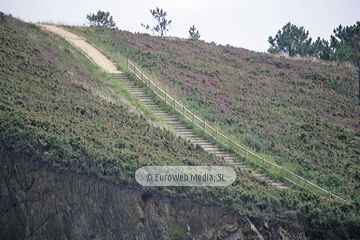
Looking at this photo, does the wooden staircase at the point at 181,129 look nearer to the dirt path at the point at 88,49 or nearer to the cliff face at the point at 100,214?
the dirt path at the point at 88,49

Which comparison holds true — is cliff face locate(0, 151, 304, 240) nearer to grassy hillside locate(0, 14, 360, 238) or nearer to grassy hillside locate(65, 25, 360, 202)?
grassy hillside locate(0, 14, 360, 238)

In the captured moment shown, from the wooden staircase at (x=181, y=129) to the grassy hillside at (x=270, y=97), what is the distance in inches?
89.8

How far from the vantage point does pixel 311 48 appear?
221 ft

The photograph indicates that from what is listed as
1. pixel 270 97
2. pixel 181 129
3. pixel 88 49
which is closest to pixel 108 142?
pixel 181 129

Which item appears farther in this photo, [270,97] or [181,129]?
[270,97]

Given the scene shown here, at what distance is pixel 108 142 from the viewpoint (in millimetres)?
23531

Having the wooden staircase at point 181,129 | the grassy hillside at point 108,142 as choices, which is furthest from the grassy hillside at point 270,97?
the grassy hillside at point 108,142

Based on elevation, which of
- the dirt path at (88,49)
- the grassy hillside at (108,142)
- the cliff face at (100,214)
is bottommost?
the cliff face at (100,214)

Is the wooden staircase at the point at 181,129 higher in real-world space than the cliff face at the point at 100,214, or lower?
higher

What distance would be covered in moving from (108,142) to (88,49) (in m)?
21.4

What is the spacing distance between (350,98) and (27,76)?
2958cm

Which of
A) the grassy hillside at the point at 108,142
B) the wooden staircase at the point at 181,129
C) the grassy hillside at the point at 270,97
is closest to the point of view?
the grassy hillside at the point at 108,142

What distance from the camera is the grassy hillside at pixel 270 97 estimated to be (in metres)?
28.6

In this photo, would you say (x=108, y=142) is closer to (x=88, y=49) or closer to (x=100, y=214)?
(x=100, y=214)
